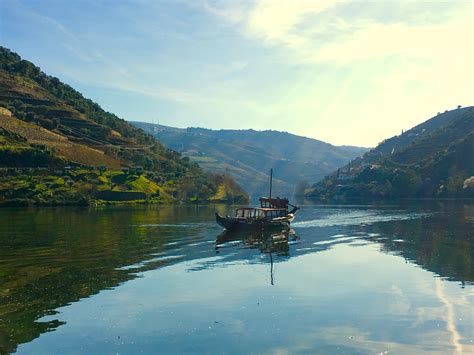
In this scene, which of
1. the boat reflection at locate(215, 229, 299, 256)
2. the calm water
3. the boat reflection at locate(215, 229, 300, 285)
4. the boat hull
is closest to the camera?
Result: the calm water

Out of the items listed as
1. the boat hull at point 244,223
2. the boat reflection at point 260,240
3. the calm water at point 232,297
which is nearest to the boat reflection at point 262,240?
the boat reflection at point 260,240

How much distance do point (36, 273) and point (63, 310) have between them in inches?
490

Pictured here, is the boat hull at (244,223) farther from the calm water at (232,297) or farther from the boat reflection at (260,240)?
the calm water at (232,297)

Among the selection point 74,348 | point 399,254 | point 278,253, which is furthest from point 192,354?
point 399,254

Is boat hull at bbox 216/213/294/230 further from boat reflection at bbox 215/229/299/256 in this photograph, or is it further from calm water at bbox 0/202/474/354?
calm water at bbox 0/202/474/354

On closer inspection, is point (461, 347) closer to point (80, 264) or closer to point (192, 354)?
point (192, 354)

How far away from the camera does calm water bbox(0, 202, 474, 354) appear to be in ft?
78.5

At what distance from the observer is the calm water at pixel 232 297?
23922 mm

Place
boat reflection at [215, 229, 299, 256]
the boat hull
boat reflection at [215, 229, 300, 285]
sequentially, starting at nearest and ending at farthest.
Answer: boat reflection at [215, 229, 300, 285], boat reflection at [215, 229, 299, 256], the boat hull

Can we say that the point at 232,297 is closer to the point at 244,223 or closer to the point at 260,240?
the point at 260,240

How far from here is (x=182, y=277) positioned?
39.6m

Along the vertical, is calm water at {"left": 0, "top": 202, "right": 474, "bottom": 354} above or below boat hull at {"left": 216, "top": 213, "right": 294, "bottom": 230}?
below

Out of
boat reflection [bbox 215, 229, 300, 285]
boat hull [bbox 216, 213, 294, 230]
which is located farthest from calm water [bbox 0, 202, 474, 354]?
boat hull [bbox 216, 213, 294, 230]

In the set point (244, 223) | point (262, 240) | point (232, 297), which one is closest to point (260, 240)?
point (262, 240)
